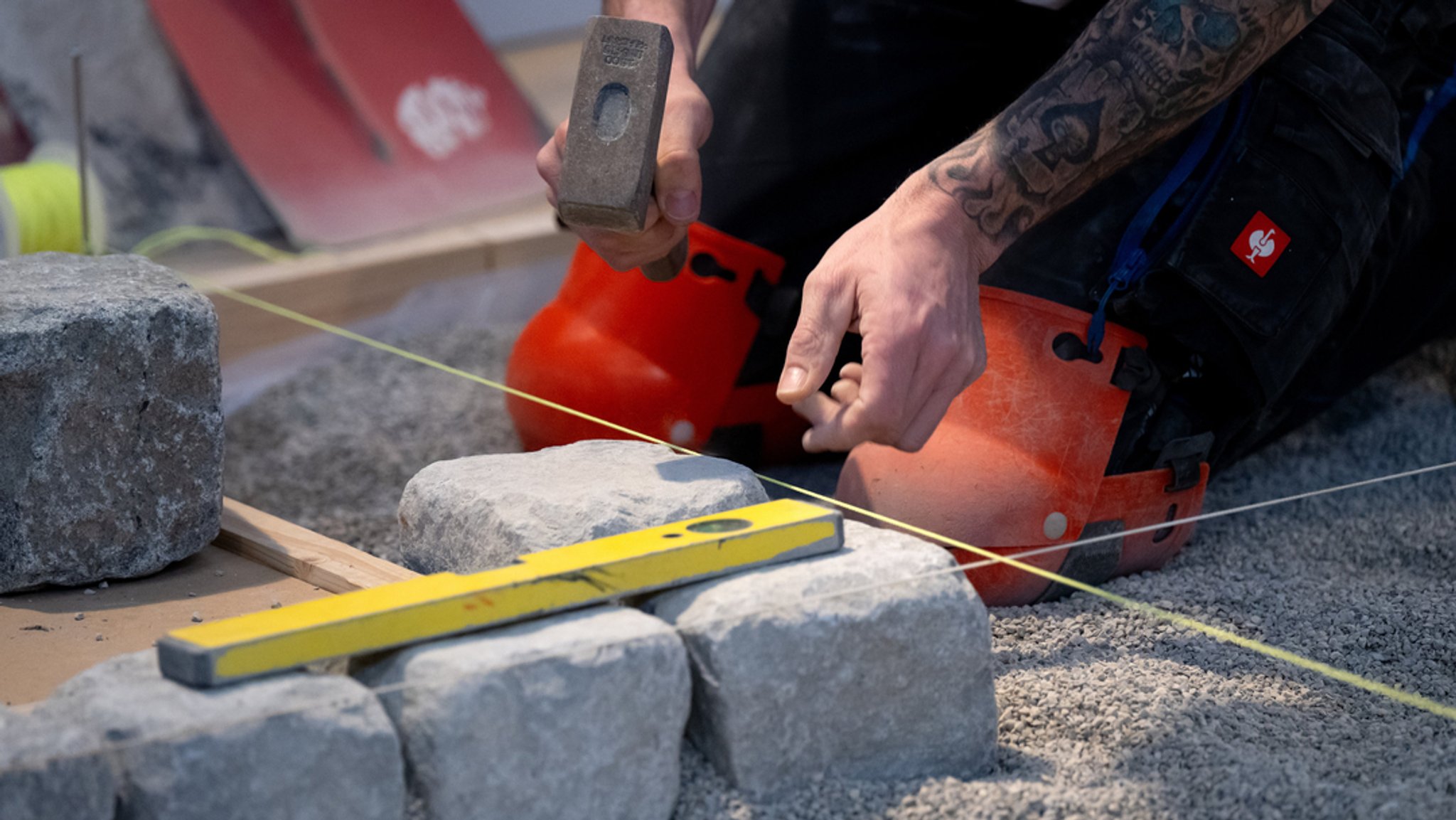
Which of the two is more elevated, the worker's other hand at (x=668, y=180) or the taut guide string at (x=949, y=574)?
the worker's other hand at (x=668, y=180)

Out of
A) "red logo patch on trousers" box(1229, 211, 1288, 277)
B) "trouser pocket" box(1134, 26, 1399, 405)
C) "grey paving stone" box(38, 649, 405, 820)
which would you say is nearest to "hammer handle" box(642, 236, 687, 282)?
"trouser pocket" box(1134, 26, 1399, 405)

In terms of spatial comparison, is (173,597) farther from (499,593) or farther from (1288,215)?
(1288,215)

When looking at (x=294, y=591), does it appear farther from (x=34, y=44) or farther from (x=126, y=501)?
(x=34, y=44)

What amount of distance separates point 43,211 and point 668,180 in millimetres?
1508

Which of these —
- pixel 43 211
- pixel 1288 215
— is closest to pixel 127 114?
pixel 43 211

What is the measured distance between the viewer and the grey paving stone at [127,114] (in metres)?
3.16

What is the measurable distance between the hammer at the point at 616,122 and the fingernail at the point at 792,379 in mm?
276

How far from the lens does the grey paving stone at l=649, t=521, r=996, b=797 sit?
1235 millimetres

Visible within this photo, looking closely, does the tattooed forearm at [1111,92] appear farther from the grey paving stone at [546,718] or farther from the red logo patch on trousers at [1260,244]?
the grey paving stone at [546,718]

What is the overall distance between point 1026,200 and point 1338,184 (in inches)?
20.3

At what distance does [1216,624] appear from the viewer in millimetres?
1702

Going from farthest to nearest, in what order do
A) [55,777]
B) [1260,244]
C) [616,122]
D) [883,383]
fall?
[1260,244]
[616,122]
[883,383]
[55,777]

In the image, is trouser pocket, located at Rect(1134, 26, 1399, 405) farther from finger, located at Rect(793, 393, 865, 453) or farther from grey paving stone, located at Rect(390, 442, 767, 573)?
grey paving stone, located at Rect(390, 442, 767, 573)

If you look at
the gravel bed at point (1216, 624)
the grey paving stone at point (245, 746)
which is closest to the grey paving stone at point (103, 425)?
the gravel bed at point (1216, 624)
